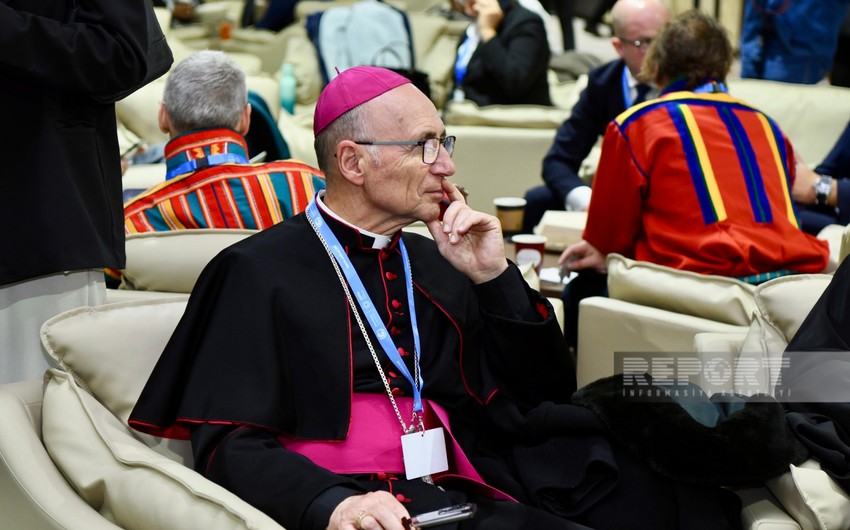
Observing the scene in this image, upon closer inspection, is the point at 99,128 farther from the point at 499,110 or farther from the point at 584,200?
the point at 499,110

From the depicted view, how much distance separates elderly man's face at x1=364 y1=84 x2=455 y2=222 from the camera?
216cm

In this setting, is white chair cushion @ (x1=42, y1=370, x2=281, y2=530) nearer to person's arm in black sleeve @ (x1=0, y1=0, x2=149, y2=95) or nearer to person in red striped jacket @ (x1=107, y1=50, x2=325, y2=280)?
person's arm in black sleeve @ (x1=0, y1=0, x2=149, y2=95)

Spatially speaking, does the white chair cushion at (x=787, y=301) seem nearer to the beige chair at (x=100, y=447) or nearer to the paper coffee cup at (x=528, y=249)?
the paper coffee cup at (x=528, y=249)

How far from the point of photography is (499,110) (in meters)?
6.07

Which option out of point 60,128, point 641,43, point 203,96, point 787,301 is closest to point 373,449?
point 60,128

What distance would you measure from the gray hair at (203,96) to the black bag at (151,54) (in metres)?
0.59

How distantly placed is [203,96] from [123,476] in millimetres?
1504

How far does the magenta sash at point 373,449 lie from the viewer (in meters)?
2.06

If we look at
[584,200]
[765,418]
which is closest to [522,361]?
[765,418]

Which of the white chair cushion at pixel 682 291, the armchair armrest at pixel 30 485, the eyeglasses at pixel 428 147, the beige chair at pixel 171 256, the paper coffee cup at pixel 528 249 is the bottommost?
the paper coffee cup at pixel 528 249

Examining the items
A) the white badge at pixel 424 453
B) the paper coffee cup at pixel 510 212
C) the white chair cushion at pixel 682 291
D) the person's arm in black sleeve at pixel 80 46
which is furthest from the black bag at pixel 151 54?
the paper coffee cup at pixel 510 212

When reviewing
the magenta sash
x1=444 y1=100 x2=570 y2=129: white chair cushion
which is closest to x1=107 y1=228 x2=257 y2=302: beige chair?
the magenta sash

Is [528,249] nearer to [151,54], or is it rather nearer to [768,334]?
[768,334]

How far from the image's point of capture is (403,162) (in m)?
2.16
